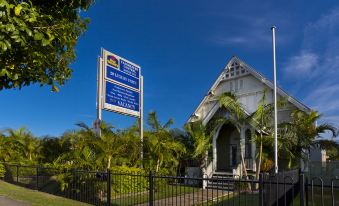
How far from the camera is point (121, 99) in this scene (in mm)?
19516

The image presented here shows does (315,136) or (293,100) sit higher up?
(293,100)

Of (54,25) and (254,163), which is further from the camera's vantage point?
(254,163)

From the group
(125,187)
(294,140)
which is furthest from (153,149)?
(294,140)

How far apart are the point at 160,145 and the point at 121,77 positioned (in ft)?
13.8

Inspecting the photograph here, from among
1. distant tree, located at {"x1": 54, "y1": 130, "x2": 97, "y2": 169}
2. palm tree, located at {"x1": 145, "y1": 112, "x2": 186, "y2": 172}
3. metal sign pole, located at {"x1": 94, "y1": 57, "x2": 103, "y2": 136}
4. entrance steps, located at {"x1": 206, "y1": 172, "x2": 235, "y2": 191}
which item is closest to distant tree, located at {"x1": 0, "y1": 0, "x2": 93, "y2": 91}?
entrance steps, located at {"x1": 206, "y1": 172, "x2": 235, "y2": 191}

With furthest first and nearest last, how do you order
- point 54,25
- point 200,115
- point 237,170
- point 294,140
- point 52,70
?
point 200,115, point 237,170, point 294,140, point 52,70, point 54,25

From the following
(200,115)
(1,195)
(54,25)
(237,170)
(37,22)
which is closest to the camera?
(37,22)

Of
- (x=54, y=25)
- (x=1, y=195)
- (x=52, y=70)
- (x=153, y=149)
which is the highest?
(x=54, y=25)

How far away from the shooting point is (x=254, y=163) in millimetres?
20109

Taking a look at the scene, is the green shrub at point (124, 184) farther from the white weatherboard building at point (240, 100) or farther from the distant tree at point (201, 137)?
the white weatherboard building at point (240, 100)

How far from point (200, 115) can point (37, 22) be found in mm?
22721

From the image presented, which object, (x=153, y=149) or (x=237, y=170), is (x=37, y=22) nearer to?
(x=153, y=149)

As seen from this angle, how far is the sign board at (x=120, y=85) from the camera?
18703 millimetres

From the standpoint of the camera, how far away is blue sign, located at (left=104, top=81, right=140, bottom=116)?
736 inches
